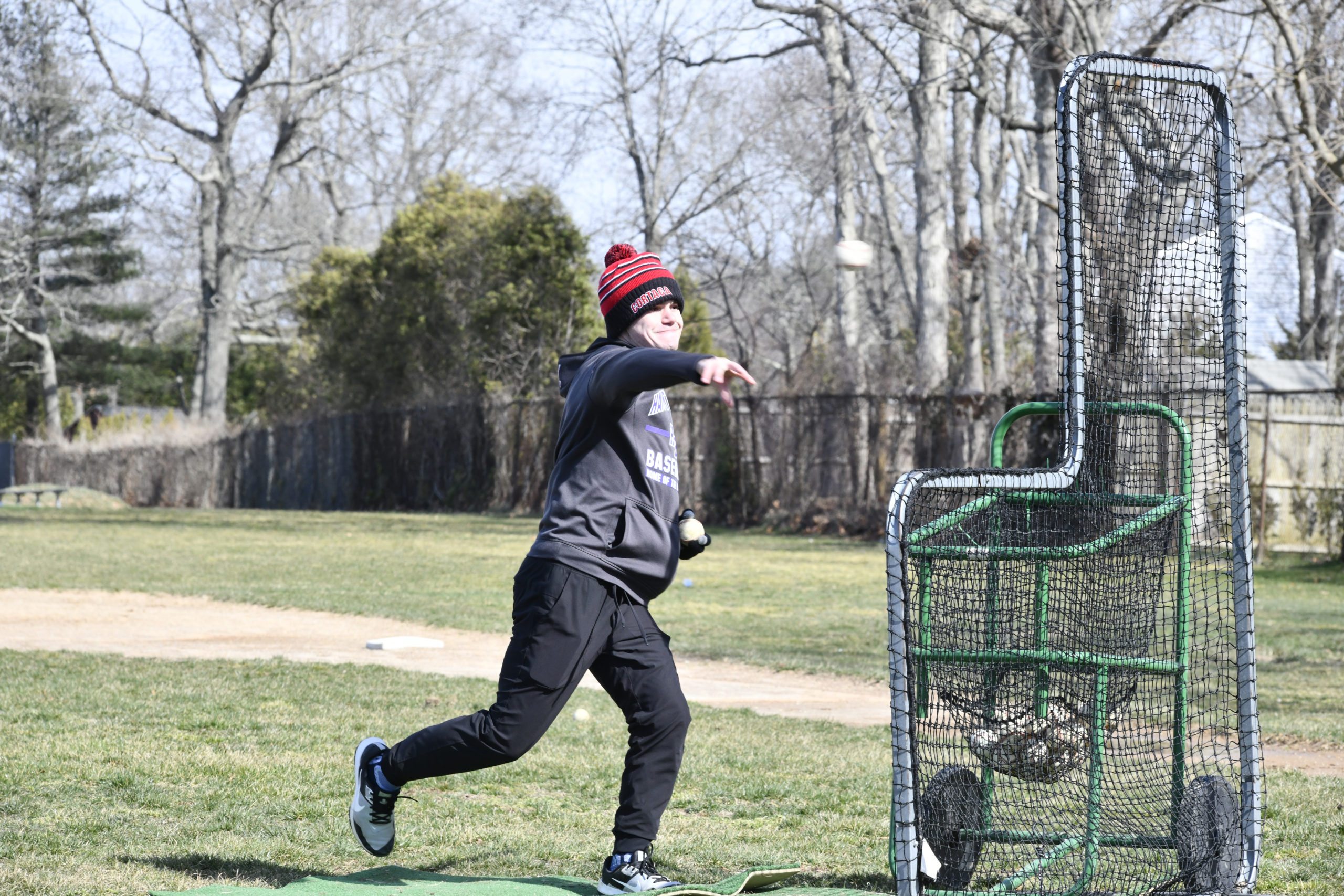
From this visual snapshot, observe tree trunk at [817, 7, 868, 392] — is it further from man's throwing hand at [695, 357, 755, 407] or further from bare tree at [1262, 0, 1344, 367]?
man's throwing hand at [695, 357, 755, 407]

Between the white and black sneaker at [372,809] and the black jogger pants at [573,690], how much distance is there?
5.1 inches

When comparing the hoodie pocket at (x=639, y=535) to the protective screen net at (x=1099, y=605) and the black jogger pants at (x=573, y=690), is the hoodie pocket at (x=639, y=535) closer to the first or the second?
the black jogger pants at (x=573, y=690)

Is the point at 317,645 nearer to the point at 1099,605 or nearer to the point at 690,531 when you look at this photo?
the point at 690,531

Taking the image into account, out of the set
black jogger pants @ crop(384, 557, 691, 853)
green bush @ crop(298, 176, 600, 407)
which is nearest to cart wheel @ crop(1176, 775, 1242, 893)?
black jogger pants @ crop(384, 557, 691, 853)

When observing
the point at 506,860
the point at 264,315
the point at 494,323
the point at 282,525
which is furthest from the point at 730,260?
the point at 506,860

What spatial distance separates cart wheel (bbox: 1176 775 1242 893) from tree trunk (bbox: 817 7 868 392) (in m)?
12.7

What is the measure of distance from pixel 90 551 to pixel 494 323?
42.0 feet

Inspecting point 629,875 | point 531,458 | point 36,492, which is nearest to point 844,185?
point 531,458

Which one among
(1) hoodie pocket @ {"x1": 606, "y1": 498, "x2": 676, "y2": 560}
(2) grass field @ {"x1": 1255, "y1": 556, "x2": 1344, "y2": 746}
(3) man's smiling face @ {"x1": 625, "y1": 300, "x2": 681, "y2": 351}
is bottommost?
(2) grass field @ {"x1": 1255, "y1": 556, "x2": 1344, "y2": 746}

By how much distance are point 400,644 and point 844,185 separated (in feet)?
63.2

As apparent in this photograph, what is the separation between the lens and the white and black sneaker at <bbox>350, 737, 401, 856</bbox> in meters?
4.11

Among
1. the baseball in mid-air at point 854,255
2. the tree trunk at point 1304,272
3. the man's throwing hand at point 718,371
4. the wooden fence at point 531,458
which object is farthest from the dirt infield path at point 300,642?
the tree trunk at point 1304,272

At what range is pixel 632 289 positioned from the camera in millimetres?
4070

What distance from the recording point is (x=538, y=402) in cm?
2806
